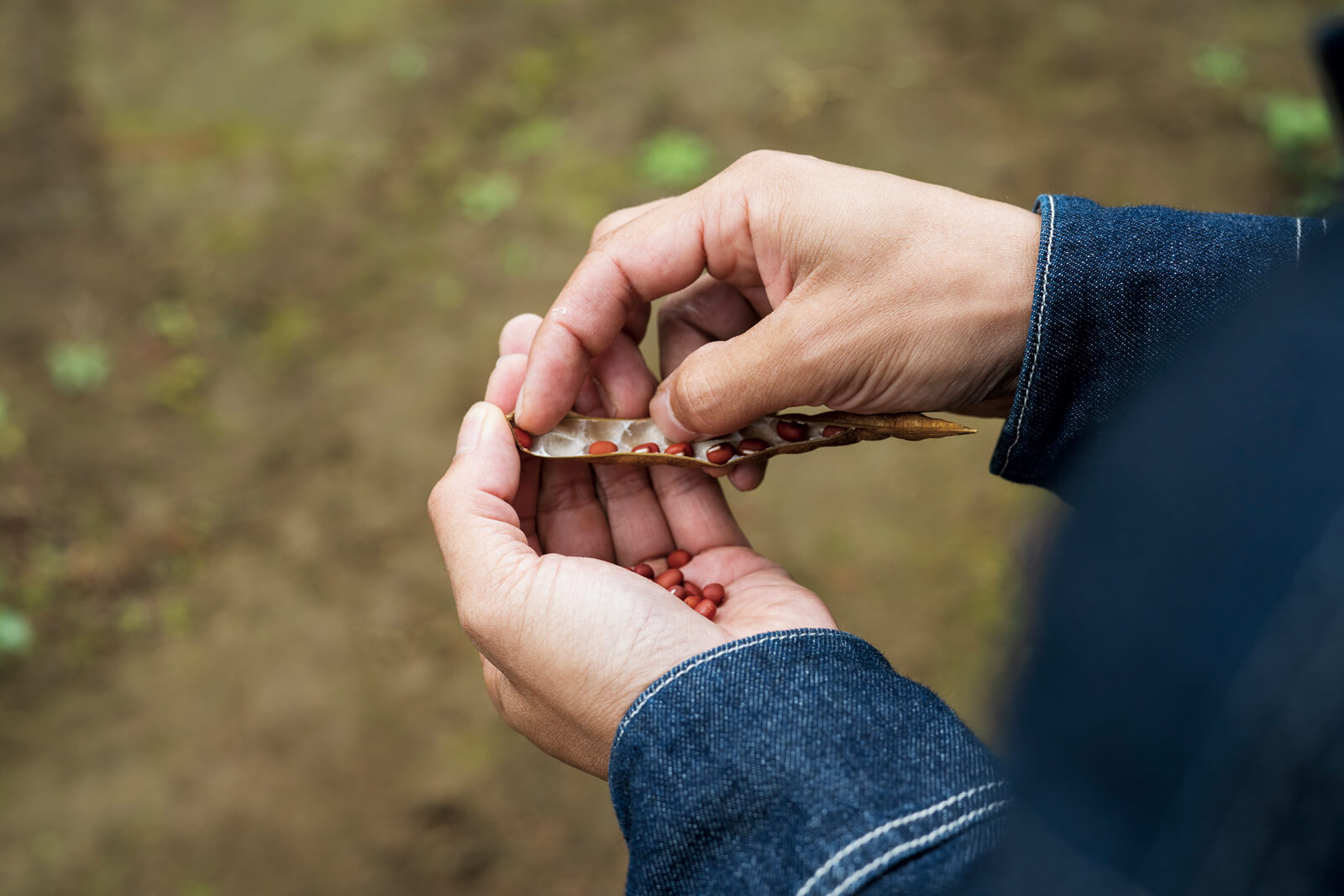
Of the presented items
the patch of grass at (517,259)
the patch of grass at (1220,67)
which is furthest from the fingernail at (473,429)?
the patch of grass at (1220,67)

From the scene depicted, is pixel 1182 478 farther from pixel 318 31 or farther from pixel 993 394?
pixel 318 31

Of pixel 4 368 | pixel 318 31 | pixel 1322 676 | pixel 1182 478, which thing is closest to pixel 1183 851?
pixel 1322 676

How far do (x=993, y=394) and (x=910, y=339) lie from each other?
19.4 inches

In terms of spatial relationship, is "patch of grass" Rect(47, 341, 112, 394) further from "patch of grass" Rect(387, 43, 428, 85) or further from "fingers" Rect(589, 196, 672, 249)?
"fingers" Rect(589, 196, 672, 249)

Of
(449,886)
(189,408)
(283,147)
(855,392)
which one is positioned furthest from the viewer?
(283,147)

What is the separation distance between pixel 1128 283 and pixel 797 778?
62.4 inches

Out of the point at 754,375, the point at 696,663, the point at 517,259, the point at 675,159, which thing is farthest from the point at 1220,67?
the point at 696,663

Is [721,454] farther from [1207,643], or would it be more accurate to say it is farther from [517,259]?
[517,259]

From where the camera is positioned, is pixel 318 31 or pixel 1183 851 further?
pixel 318 31

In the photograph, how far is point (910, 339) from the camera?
2.60 metres

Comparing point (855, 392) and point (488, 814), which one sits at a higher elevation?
point (855, 392)

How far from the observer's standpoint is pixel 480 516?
2.63 metres

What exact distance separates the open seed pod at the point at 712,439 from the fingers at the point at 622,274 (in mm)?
148

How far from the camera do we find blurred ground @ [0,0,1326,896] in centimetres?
446
